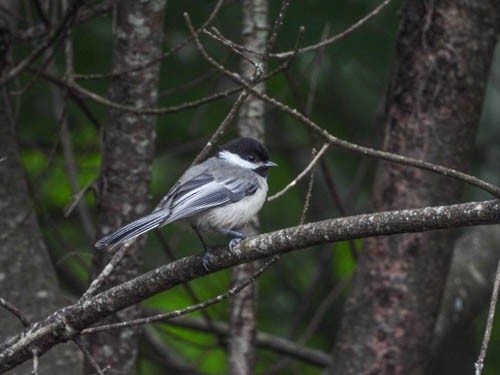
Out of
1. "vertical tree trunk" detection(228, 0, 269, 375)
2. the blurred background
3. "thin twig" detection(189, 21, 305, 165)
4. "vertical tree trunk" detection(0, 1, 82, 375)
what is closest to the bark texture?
the blurred background

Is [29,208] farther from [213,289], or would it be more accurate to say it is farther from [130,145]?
[213,289]

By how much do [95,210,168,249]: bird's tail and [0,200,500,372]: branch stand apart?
0.27 metres

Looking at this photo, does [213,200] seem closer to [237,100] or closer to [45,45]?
[237,100]

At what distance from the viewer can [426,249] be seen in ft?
16.0

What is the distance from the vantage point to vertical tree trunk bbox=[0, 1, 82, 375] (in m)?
4.36

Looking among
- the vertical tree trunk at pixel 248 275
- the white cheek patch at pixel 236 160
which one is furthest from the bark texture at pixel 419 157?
the white cheek patch at pixel 236 160

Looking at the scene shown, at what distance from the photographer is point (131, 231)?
135 inches

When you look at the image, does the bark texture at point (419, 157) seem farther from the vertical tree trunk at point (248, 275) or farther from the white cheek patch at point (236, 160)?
the white cheek patch at point (236, 160)

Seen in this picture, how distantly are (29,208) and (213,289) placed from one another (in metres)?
2.22

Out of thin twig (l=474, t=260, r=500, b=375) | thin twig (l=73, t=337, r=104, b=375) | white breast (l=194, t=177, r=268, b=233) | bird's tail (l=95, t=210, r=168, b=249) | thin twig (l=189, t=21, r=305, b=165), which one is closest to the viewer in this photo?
thin twig (l=474, t=260, r=500, b=375)

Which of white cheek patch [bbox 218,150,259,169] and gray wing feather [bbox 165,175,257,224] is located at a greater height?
white cheek patch [bbox 218,150,259,169]

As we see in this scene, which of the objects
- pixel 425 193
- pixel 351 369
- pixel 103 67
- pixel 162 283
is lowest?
pixel 351 369

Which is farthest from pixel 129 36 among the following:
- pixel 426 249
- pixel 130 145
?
pixel 426 249

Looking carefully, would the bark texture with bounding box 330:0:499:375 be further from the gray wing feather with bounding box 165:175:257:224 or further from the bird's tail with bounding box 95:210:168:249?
the bird's tail with bounding box 95:210:168:249
